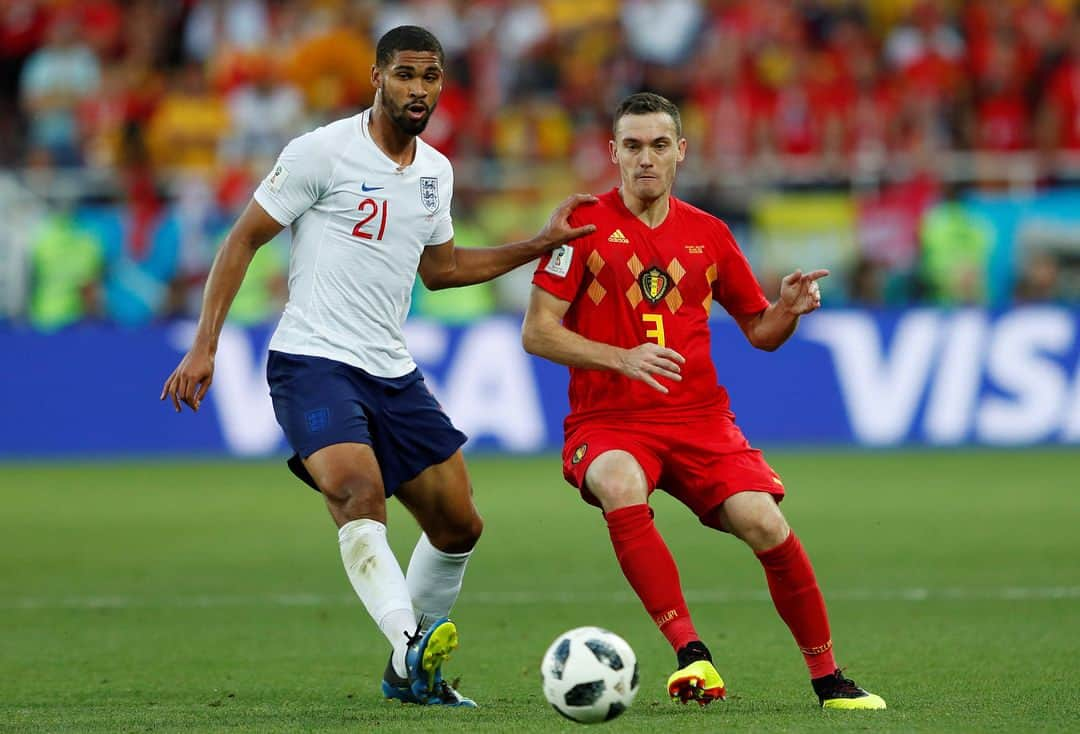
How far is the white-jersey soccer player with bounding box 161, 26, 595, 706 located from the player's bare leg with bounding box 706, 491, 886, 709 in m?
1.12

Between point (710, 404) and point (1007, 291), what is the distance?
11218 mm

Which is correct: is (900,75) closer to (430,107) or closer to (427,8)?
(427,8)

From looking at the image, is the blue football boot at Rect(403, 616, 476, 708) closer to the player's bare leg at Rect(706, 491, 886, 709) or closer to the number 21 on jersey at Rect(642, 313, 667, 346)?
the player's bare leg at Rect(706, 491, 886, 709)

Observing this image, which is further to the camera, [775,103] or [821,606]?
[775,103]

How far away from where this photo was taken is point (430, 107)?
648 centimetres

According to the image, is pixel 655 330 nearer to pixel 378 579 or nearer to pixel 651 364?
pixel 651 364

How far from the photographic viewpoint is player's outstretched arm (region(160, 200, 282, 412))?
242 inches

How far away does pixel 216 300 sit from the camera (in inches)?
248

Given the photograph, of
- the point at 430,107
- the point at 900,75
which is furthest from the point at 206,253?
the point at 430,107

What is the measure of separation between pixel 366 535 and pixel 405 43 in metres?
1.78

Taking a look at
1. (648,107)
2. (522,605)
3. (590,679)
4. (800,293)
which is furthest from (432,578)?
(522,605)

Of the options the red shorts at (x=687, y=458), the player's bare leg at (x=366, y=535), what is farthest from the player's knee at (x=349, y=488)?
the red shorts at (x=687, y=458)

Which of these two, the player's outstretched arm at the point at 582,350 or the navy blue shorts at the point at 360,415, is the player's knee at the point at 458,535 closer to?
the navy blue shorts at the point at 360,415

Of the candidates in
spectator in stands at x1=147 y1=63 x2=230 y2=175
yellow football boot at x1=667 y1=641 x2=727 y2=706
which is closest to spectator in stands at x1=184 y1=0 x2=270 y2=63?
spectator in stands at x1=147 y1=63 x2=230 y2=175
